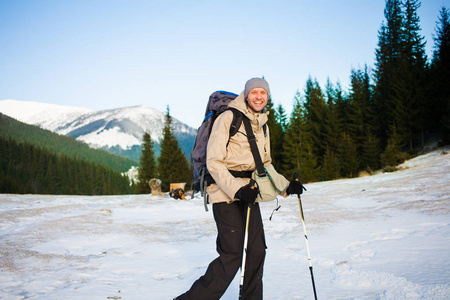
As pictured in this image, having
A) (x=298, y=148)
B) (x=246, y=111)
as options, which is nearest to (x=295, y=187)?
(x=246, y=111)

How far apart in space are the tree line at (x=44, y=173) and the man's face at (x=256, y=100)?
87916 mm

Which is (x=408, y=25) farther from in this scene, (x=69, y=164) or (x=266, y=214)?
(x=69, y=164)

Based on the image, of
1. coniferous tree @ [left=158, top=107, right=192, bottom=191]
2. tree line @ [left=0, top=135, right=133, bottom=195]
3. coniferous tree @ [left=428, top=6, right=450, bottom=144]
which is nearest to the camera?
coniferous tree @ [left=428, top=6, right=450, bottom=144]

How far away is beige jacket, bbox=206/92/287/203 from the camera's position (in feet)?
8.30

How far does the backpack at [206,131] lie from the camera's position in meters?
2.75

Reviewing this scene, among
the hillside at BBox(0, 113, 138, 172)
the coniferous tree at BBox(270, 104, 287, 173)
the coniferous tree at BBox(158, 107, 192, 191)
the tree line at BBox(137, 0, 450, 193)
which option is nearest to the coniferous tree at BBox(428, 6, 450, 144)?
the tree line at BBox(137, 0, 450, 193)

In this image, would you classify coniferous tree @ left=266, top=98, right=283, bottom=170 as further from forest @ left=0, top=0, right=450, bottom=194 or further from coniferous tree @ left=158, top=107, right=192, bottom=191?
coniferous tree @ left=158, top=107, right=192, bottom=191

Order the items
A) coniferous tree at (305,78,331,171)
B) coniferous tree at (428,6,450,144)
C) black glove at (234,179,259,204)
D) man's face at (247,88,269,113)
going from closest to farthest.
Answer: black glove at (234,179,259,204) → man's face at (247,88,269,113) → coniferous tree at (428,6,450,144) → coniferous tree at (305,78,331,171)

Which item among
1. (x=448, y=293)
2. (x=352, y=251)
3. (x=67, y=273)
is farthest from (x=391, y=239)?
(x=67, y=273)

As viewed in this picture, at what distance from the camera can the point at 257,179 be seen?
8.70ft

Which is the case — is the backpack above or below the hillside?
below

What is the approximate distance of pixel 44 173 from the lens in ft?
303

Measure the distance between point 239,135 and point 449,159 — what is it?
14.4 m

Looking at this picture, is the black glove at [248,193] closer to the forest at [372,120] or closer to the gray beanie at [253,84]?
the gray beanie at [253,84]
